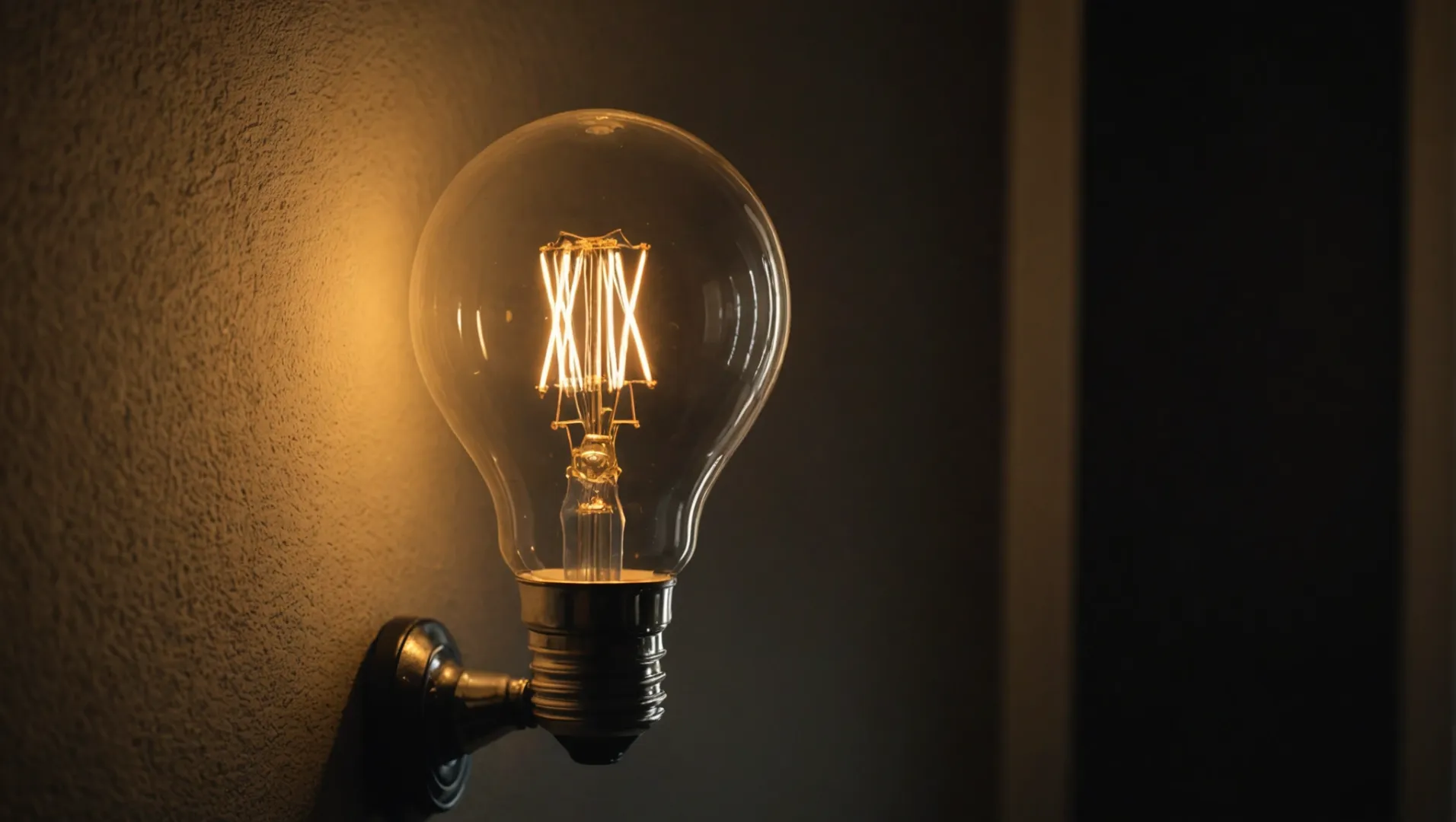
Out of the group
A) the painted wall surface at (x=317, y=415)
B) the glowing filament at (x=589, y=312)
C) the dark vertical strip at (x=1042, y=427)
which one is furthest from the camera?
the dark vertical strip at (x=1042, y=427)

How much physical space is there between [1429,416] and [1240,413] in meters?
0.23

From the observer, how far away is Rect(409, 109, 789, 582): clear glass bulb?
1.74 feet

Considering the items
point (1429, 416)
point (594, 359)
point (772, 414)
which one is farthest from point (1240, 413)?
point (594, 359)

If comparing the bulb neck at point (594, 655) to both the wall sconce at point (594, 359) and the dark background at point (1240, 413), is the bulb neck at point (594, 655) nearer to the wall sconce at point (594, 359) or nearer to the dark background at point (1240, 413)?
the wall sconce at point (594, 359)

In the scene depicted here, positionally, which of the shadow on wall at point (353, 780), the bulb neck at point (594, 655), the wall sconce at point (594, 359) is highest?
the wall sconce at point (594, 359)

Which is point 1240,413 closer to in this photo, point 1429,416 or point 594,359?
point 1429,416

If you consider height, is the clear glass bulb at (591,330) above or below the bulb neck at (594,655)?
above

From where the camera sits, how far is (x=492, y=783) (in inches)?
28.3

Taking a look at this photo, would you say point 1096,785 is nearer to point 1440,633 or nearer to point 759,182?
point 1440,633

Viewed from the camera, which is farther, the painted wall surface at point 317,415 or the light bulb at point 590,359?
the light bulb at point 590,359

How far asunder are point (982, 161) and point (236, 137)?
100 cm

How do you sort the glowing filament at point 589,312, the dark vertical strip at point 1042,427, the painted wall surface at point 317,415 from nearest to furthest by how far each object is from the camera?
the painted wall surface at point 317,415 → the glowing filament at point 589,312 → the dark vertical strip at point 1042,427

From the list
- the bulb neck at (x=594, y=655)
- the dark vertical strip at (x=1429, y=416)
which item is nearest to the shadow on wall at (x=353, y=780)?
the bulb neck at (x=594, y=655)

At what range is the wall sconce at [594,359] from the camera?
0.53 m
